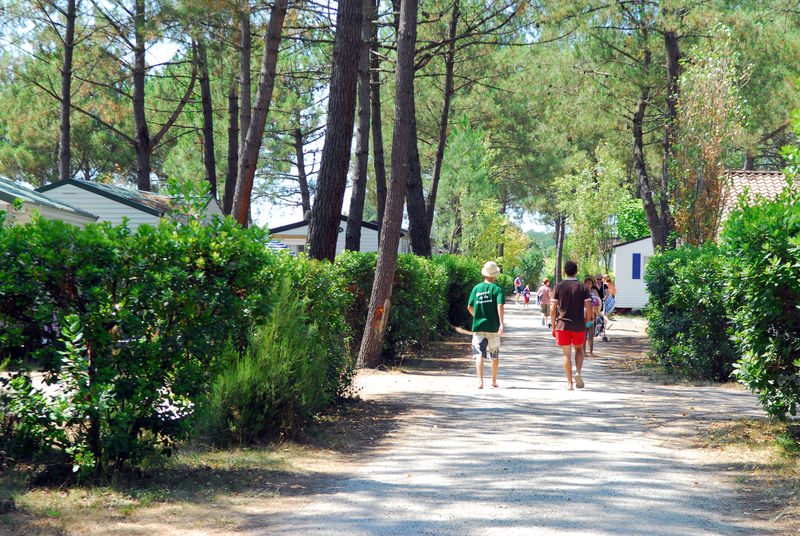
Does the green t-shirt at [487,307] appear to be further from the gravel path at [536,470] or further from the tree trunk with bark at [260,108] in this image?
the tree trunk with bark at [260,108]

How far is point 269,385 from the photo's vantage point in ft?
21.0

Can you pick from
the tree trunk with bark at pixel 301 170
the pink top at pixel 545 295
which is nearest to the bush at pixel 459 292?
the pink top at pixel 545 295

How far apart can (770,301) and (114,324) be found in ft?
17.0

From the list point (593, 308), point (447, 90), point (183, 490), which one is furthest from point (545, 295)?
point (183, 490)

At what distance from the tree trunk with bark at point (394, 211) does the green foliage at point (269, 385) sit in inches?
190

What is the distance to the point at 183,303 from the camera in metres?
5.07

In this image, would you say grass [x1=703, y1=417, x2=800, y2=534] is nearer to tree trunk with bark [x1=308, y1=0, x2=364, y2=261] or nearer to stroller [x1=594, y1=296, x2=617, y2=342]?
tree trunk with bark [x1=308, y1=0, x2=364, y2=261]

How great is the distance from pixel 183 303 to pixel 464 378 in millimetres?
7113

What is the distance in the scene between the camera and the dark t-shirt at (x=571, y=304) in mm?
10219

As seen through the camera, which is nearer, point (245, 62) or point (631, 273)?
point (245, 62)

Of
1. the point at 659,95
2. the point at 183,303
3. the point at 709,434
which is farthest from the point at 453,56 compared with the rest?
the point at 183,303

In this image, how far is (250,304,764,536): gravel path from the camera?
439 cm

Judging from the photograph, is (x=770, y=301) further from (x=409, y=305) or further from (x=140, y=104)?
(x=140, y=104)

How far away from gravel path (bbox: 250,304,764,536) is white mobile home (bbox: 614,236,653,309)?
2377 centimetres
